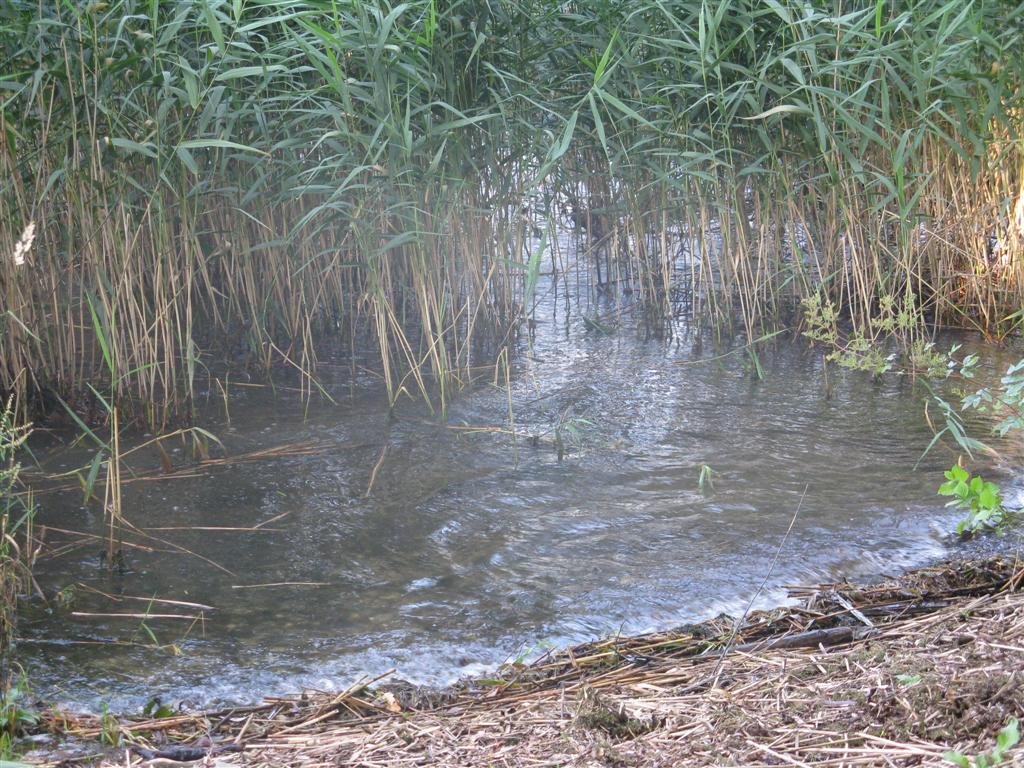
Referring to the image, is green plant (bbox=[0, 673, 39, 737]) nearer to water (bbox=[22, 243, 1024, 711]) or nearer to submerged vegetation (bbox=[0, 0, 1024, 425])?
water (bbox=[22, 243, 1024, 711])

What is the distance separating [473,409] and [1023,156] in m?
2.94

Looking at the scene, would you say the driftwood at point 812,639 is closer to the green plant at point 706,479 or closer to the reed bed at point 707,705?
the reed bed at point 707,705

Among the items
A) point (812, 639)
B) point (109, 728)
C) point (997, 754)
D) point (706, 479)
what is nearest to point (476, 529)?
point (706, 479)

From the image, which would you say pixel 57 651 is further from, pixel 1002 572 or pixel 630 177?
pixel 630 177

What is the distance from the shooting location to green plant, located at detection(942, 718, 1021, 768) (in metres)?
1.44

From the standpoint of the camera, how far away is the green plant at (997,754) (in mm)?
1442

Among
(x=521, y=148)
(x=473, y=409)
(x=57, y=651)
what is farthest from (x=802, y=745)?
(x=521, y=148)

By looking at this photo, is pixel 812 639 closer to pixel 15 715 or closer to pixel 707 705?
pixel 707 705

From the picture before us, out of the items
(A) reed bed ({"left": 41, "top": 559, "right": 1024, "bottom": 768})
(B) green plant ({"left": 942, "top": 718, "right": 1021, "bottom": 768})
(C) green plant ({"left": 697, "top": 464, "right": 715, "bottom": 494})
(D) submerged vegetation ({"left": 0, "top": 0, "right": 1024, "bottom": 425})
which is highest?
(D) submerged vegetation ({"left": 0, "top": 0, "right": 1024, "bottom": 425})

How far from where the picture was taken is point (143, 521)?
3486 millimetres

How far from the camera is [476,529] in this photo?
135 inches

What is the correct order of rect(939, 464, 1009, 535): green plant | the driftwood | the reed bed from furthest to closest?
rect(939, 464, 1009, 535): green plant, the driftwood, the reed bed

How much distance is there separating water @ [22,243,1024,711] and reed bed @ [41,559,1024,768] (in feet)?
0.67

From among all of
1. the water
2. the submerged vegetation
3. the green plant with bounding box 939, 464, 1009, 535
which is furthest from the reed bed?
the submerged vegetation
